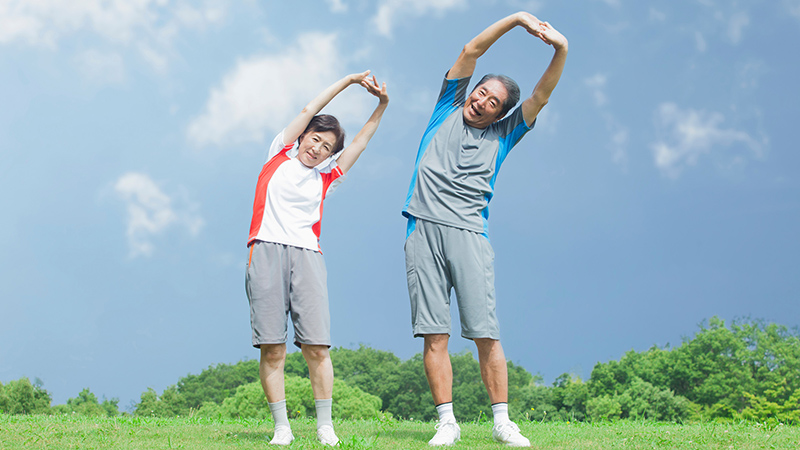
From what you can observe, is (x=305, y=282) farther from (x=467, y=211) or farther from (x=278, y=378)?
(x=467, y=211)

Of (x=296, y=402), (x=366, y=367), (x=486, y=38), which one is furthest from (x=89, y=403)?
(x=486, y=38)

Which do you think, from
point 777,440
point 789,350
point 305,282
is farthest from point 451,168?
point 789,350

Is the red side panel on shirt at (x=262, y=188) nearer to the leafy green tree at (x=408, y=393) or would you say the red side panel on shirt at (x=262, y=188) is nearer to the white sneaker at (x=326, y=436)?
the white sneaker at (x=326, y=436)

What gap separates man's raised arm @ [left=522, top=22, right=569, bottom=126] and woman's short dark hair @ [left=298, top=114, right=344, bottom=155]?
1.42m

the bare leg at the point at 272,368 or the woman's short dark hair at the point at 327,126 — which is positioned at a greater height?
the woman's short dark hair at the point at 327,126

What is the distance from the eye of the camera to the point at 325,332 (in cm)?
437

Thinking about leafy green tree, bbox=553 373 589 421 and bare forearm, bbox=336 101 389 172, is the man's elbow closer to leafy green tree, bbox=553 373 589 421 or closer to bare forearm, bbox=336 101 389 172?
bare forearm, bbox=336 101 389 172

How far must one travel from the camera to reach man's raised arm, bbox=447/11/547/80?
A: 4465 mm

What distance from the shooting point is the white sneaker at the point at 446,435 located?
420 centimetres

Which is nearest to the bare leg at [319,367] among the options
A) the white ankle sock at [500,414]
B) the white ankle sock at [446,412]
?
the white ankle sock at [446,412]

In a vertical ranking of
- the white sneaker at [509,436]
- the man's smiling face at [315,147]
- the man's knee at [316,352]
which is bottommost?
the white sneaker at [509,436]

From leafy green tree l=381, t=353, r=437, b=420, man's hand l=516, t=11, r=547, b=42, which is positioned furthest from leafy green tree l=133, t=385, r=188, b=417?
man's hand l=516, t=11, r=547, b=42

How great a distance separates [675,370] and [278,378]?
1073 inches

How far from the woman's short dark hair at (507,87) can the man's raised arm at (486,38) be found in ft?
0.46
